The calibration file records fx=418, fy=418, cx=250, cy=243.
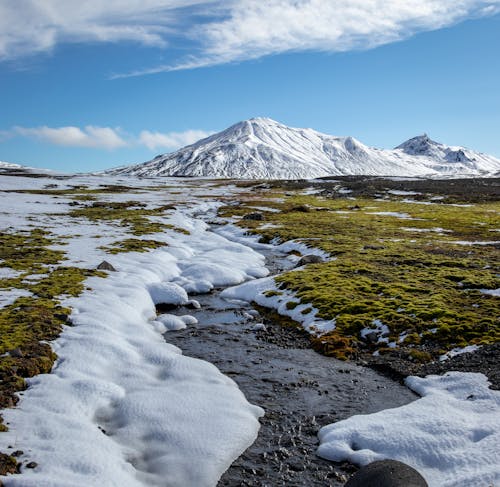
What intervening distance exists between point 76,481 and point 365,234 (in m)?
49.3

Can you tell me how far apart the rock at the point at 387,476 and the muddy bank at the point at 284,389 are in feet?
4.49

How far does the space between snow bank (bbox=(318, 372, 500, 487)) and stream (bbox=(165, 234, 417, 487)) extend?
683 millimetres

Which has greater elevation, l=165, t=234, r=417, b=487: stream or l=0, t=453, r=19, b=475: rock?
l=0, t=453, r=19, b=475: rock

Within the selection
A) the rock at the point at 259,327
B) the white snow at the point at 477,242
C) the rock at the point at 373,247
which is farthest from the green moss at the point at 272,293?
the white snow at the point at 477,242

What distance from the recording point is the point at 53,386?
15164mm

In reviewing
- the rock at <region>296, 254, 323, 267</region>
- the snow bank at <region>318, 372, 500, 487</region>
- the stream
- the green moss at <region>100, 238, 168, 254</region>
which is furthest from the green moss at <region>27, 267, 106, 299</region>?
the snow bank at <region>318, 372, 500, 487</region>

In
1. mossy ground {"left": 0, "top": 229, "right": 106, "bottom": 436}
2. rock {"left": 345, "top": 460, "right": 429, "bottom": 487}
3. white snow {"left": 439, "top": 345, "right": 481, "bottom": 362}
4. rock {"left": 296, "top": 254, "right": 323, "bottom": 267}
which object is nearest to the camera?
rock {"left": 345, "top": 460, "right": 429, "bottom": 487}

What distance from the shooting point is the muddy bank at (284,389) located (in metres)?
12.4

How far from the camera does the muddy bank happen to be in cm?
1243

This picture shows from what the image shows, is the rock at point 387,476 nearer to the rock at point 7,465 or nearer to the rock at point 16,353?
the rock at point 7,465

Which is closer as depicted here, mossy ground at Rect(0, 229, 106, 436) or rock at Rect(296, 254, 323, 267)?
mossy ground at Rect(0, 229, 106, 436)

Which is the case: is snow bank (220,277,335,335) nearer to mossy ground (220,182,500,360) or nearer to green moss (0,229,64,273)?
mossy ground (220,182,500,360)

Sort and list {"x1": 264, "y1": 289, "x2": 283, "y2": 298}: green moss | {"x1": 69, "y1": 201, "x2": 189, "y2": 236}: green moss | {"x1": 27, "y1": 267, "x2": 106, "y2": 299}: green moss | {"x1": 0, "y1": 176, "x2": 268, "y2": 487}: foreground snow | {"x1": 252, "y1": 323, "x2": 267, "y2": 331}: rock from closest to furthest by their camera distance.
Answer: {"x1": 0, "y1": 176, "x2": 268, "y2": 487}: foreground snow, {"x1": 252, "y1": 323, "x2": 267, "y2": 331}: rock, {"x1": 27, "y1": 267, "x2": 106, "y2": 299}: green moss, {"x1": 264, "y1": 289, "x2": 283, "y2": 298}: green moss, {"x1": 69, "y1": 201, "x2": 189, "y2": 236}: green moss

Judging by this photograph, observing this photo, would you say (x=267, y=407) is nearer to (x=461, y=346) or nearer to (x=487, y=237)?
(x=461, y=346)
